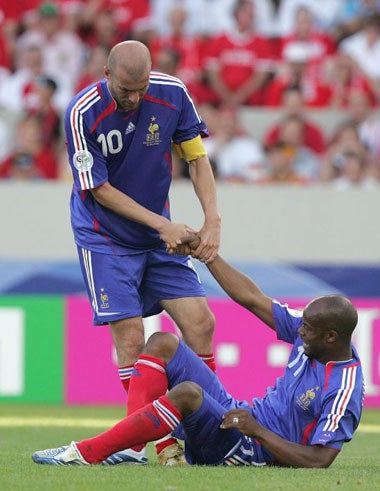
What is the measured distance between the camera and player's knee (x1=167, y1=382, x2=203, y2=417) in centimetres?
562

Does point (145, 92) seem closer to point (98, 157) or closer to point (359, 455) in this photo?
point (98, 157)

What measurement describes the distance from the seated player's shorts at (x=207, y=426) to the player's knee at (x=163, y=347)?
3 centimetres

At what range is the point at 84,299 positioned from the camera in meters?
11.8

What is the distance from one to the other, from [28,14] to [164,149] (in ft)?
28.8

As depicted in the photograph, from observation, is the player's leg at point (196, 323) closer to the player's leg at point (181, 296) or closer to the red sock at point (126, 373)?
the player's leg at point (181, 296)

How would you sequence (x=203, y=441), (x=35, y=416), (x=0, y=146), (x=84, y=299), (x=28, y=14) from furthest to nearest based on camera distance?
(x=28, y=14) < (x=0, y=146) < (x=84, y=299) < (x=35, y=416) < (x=203, y=441)

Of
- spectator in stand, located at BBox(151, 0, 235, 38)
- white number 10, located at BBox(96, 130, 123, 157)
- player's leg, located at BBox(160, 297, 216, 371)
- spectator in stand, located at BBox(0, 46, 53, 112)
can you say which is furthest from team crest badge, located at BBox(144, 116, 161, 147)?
spectator in stand, located at BBox(151, 0, 235, 38)

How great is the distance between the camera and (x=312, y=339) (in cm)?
565

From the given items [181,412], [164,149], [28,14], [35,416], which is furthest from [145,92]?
[28,14]

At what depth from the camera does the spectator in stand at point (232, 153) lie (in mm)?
13273

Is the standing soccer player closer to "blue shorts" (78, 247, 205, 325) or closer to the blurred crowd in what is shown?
"blue shorts" (78, 247, 205, 325)

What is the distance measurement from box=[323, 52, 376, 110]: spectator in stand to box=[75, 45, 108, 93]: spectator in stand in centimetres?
284

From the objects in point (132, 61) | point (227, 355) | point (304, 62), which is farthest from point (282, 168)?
point (132, 61)

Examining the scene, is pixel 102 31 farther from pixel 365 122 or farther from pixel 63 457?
pixel 63 457
